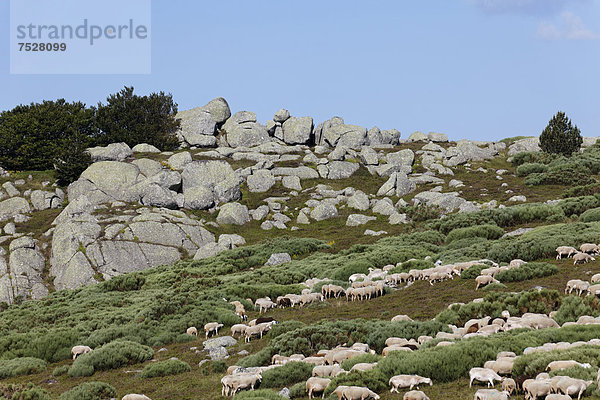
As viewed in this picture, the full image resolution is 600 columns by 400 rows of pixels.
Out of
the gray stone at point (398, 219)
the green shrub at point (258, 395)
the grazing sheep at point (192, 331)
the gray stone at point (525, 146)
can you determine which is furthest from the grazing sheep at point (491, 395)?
the gray stone at point (525, 146)

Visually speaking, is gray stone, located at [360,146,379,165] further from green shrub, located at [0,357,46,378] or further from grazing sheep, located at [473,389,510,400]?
grazing sheep, located at [473,389,510,400]

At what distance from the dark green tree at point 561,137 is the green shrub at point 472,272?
74106 millimetres

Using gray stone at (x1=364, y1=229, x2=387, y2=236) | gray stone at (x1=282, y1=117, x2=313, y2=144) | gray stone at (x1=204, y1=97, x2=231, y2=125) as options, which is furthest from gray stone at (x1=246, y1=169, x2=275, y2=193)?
gray stone at (x1=204, y1=97, x2=231, y2=125)

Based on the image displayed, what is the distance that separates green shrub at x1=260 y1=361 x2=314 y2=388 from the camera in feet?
52.0

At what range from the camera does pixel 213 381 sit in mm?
17797

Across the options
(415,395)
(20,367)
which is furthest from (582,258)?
(20,367)

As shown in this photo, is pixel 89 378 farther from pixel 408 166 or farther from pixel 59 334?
pixel 408 166

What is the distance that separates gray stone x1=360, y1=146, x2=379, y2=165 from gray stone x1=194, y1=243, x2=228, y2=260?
40.4 m

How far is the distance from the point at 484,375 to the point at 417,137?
360 ft

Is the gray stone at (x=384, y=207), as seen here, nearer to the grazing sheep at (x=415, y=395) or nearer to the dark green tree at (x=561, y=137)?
the dark green tree at (x=561, y=137)

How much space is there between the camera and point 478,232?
4534 cm

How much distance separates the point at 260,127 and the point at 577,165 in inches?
2269

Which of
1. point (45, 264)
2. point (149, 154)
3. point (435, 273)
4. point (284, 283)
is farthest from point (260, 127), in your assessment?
point (435, 273)

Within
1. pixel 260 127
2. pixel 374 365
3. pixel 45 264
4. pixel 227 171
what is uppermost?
pixel 260 127
